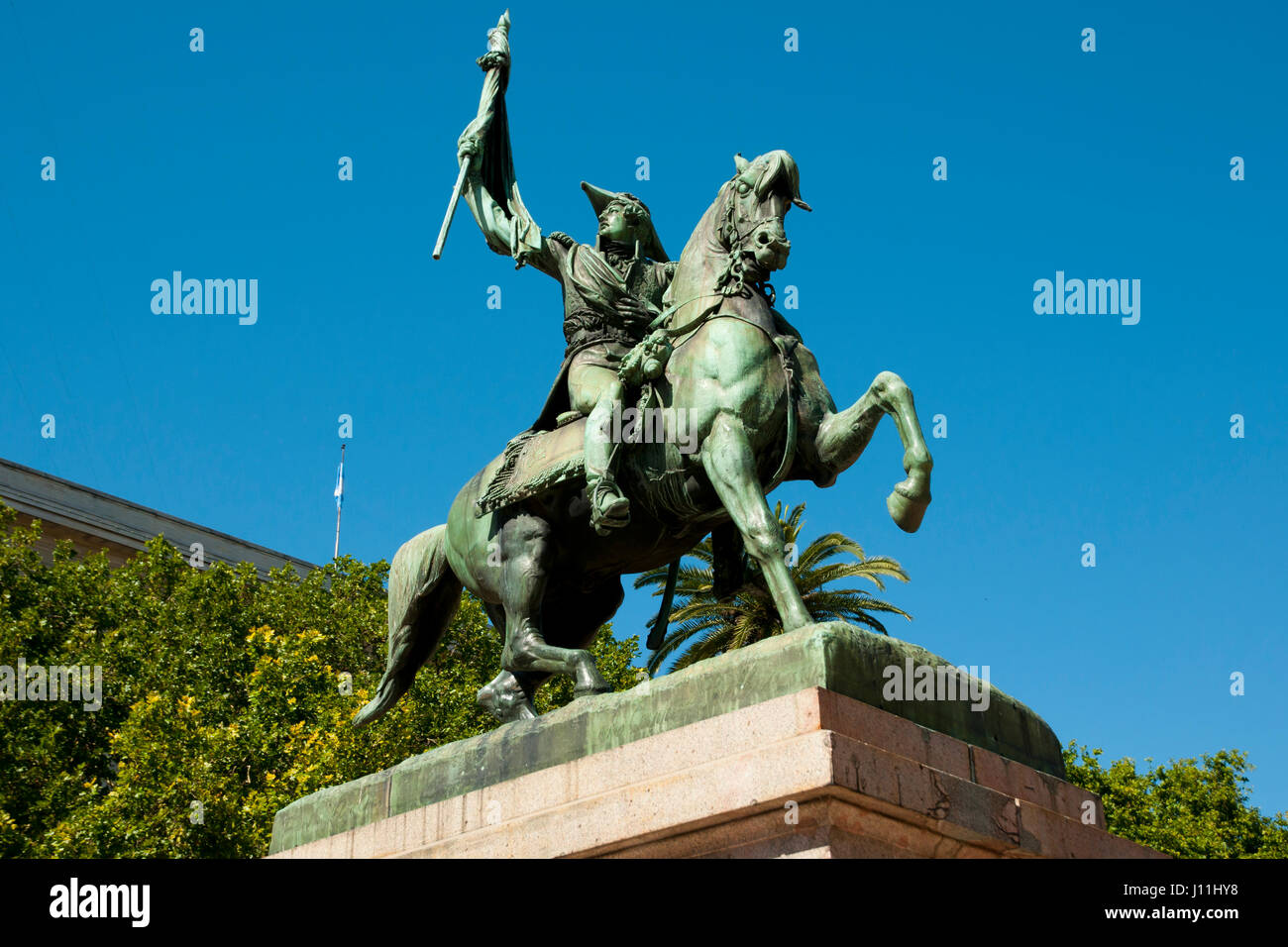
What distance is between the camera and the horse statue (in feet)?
30.7

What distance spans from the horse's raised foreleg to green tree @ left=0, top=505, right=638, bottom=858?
1138 centimetres

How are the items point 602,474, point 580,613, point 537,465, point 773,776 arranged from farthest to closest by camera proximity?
point 580,613 < point 537,465 < point 602,474 < point 773,776

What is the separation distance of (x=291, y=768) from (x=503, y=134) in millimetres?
14201

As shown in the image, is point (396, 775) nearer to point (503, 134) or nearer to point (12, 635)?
point (503, 134)

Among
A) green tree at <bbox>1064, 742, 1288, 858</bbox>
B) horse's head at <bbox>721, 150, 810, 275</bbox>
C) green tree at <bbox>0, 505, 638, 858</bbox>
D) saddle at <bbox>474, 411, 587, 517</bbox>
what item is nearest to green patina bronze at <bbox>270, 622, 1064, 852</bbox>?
saddle at <bbox>474, 411, 587, 517</bbox>

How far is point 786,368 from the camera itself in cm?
986

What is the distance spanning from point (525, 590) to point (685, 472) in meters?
1.50

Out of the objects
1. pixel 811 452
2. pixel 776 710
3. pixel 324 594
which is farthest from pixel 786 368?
pixel 324 594

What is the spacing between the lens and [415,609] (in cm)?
1142

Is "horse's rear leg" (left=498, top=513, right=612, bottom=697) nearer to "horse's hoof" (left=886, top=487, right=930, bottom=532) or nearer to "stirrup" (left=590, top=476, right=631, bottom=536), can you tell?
"stirrup" (left=590, top=476, right=631, bottom=536)

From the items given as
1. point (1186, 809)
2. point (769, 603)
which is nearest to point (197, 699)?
→ point (769, 603)

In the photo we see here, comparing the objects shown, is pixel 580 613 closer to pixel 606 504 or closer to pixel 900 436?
pixel 606 504
